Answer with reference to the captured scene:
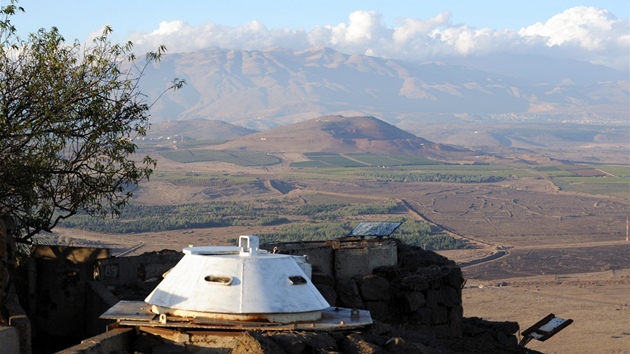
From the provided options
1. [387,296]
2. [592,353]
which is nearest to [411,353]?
[387,296]

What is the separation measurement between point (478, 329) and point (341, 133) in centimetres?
17922

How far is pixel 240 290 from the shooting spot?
41.3ft

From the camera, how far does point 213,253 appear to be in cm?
1362

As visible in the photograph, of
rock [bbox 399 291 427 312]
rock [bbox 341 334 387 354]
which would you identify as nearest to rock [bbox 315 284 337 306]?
rock [bbox 399 291 427 312]

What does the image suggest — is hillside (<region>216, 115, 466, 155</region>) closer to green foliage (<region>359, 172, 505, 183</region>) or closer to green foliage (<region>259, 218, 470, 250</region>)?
green foliage (<region>359, 172, 505, 183</region>)

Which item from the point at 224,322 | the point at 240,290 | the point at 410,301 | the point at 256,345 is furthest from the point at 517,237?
the point at 256,345

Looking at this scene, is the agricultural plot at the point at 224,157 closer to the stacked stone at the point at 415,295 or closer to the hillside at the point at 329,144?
the hillside at the point at 329,144

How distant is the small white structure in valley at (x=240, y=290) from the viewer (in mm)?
12477

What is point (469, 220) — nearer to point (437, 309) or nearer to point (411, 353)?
point (437, 309)

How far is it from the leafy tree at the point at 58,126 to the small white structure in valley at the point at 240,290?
4.58m

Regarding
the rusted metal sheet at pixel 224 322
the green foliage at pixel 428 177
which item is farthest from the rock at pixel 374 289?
the green foliage at pixel 428 177

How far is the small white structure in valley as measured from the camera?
12.5 m

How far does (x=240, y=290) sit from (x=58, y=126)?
6.40m

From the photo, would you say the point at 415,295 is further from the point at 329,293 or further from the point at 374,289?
the point at 329,293
